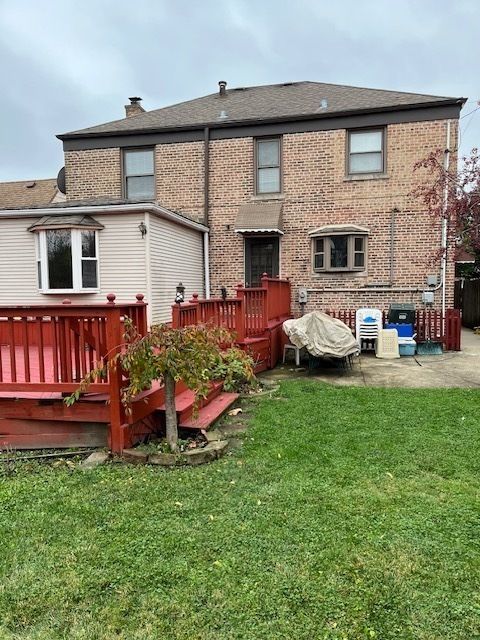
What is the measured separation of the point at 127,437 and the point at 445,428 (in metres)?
3.41

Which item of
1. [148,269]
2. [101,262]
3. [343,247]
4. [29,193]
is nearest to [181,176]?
[101,262]

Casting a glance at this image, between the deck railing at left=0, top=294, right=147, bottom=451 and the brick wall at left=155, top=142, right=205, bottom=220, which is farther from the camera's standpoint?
the brick wall at left=155, top=142, right=205, bottom=220

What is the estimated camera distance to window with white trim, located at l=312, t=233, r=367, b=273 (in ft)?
38.8

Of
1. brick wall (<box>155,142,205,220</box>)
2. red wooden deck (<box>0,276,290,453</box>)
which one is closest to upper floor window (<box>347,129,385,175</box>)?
brick wall (<box>155,142,205,220</box>)

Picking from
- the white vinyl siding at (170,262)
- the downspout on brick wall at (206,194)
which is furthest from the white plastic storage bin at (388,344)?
the downspout on brick wall at (206,194)

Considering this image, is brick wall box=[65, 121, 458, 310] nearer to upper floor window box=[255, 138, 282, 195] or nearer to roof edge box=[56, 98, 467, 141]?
upper floor window box=[255, 138, 282, 195]

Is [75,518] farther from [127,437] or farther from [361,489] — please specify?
[361,489]

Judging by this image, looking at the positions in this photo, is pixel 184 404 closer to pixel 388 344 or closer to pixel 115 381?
pixel 115 381

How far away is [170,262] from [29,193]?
528 inches

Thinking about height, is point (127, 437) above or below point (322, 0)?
below

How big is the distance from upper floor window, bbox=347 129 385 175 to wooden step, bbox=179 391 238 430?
8.13 meters

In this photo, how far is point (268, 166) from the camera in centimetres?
1242

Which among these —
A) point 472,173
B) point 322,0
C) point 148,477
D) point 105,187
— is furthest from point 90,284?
point 322,0

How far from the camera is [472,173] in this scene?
6023 millimetres
